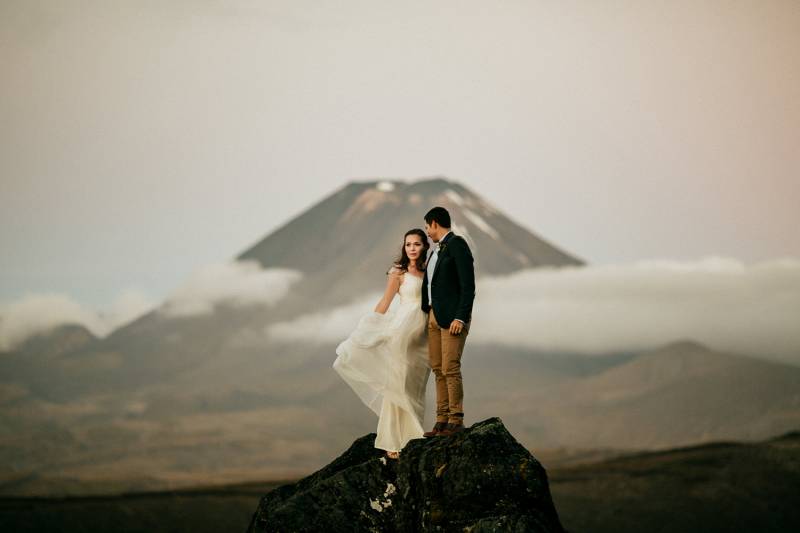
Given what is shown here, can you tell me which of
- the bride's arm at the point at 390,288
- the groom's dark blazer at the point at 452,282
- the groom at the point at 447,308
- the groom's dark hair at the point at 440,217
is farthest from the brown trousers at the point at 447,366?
the groom's dark hair at the point at 440,217

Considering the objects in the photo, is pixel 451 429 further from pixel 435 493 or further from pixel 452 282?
pixel 452 282

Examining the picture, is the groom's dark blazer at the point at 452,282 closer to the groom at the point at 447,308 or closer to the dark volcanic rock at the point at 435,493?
the groom at the point at 447,308

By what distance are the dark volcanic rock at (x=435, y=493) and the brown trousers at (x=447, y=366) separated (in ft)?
1.10

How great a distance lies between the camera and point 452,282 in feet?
38.9

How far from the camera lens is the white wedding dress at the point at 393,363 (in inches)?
485

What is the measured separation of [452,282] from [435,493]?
2195mm

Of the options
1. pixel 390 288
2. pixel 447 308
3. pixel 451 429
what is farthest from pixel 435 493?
pixel 390 288

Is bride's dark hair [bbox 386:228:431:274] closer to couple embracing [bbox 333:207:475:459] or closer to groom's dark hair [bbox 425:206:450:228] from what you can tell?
couple embracing [bbox 333:207:475:459]

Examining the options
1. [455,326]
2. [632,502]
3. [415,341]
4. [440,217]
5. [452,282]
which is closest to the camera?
[455,326]

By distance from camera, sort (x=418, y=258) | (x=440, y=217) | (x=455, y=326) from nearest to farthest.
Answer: (x=455, y=326)
(x=440, y=217)
(x=418, y=258)

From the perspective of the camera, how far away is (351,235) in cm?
15125

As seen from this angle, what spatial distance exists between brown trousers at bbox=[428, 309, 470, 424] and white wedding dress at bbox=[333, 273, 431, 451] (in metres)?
0.31

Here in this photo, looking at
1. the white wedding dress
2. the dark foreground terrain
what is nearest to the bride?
the white wedding dress

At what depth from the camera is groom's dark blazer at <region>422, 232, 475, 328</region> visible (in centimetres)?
1167
